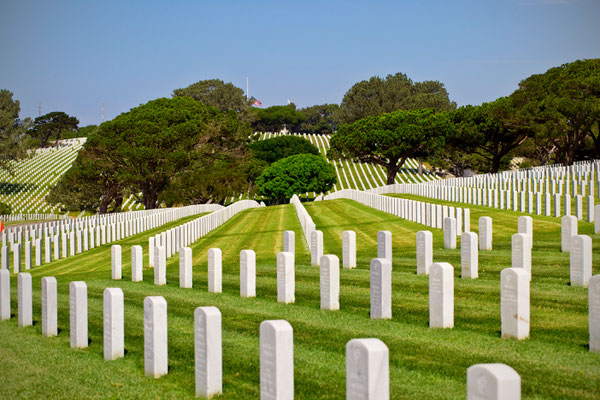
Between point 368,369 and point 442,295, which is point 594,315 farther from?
point 368,369

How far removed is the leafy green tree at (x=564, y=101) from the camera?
56.2m

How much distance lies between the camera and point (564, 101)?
2223 inches

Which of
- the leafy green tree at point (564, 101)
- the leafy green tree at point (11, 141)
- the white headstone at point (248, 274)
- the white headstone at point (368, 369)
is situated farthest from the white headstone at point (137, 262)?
the leafy green tree at point (11, 141)

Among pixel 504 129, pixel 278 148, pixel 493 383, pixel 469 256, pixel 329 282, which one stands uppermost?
pixel 278 148

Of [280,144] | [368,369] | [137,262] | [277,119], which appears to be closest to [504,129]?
[280,144]

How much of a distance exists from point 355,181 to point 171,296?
100 m

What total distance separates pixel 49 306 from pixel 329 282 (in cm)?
387

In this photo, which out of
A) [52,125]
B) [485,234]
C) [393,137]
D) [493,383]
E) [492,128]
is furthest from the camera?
[52,125]

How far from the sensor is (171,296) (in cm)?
1197

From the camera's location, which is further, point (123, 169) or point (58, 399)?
point (123, 169)

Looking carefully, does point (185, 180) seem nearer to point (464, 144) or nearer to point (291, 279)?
point (464, 144)

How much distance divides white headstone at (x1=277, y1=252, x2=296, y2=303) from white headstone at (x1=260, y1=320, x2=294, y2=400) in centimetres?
497

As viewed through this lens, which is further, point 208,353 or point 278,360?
point 208,353

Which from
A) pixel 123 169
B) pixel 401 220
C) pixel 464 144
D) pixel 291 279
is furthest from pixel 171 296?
pixel 464 144
